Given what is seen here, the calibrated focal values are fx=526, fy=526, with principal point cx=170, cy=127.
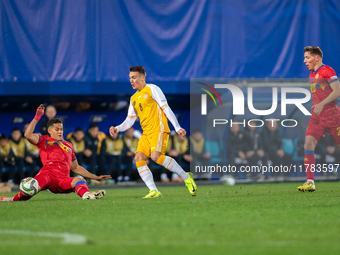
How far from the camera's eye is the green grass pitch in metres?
3.27

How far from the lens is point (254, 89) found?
13125 millimetres

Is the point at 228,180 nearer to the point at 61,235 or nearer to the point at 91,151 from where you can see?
the point at 91,151

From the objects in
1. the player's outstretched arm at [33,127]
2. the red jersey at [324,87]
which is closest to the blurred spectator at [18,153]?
the player's outstretched arm at [33,127]

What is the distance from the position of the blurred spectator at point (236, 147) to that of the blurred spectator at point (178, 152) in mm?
1274

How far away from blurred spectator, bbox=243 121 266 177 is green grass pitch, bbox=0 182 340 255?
6827 mm

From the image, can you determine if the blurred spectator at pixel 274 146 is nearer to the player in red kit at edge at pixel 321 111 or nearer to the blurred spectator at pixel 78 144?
the blurred spectator at pixel 78 144

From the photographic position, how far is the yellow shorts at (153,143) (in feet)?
23.6

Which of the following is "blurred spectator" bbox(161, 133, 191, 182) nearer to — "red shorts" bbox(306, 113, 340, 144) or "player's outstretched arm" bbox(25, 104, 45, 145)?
"red shorts" bbox(306, 113, 340, 144)

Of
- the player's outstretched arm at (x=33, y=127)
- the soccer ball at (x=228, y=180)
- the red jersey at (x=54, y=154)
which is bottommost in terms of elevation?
the soccer ball at (x=228, y=180)

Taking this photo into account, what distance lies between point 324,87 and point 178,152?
6.17 m

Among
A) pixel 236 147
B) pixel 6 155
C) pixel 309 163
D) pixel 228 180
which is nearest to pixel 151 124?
pixel 309 163

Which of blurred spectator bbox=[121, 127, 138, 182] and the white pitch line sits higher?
the white pitch line

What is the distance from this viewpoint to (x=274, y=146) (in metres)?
12.8

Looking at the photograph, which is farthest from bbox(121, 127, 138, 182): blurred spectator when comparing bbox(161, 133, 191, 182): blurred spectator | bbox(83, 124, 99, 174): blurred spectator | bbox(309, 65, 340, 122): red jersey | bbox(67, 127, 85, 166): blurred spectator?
bbox(309, 65, 340, 122): red jersey
